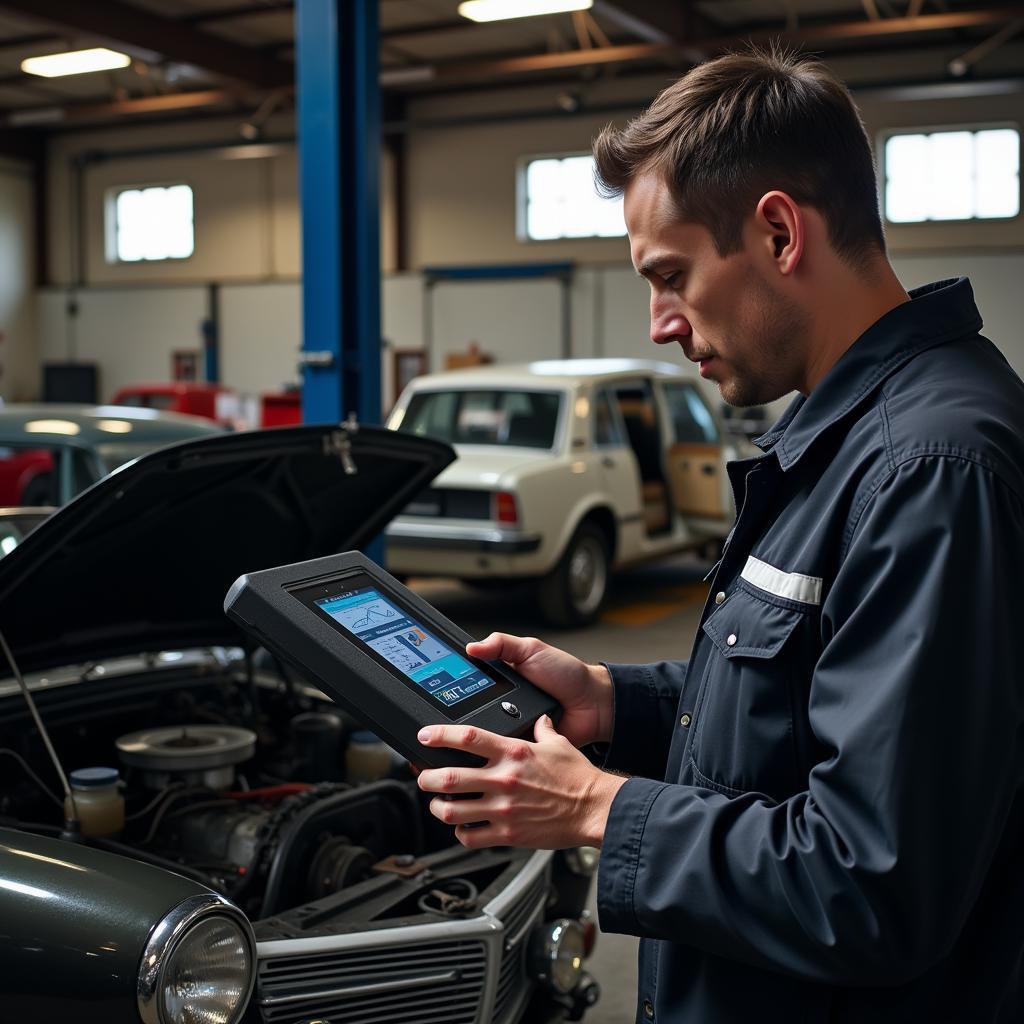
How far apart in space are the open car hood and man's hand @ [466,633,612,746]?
32.8 inches

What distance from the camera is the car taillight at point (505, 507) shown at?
752 centimetres

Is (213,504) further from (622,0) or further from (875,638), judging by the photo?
(622,0)

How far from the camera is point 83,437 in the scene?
4902 millimetres

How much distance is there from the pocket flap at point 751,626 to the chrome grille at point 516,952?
1.08 metres

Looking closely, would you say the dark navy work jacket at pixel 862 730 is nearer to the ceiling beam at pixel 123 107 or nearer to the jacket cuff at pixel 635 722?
the jacket cuff at pixel 635 722

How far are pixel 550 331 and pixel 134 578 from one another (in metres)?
14.2

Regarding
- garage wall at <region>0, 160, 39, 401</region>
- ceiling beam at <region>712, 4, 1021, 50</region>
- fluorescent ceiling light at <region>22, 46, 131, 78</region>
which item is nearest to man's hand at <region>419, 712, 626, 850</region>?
ceiling beam at <region>712, 4, 1021, 50</region>

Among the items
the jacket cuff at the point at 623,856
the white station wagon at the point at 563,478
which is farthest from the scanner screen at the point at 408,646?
the white station wagon at the point at 563,478

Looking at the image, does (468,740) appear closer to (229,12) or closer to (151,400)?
(151,400)

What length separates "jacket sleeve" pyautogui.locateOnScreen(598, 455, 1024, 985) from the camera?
109 centimetres

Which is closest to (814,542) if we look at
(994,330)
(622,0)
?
(622,0)

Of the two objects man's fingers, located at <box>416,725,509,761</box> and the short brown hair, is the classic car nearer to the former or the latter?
man's fingers, located at <box>416,725,509,761</box>

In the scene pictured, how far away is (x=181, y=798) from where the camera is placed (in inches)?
103

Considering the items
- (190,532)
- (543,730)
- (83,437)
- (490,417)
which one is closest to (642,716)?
(543,730)
